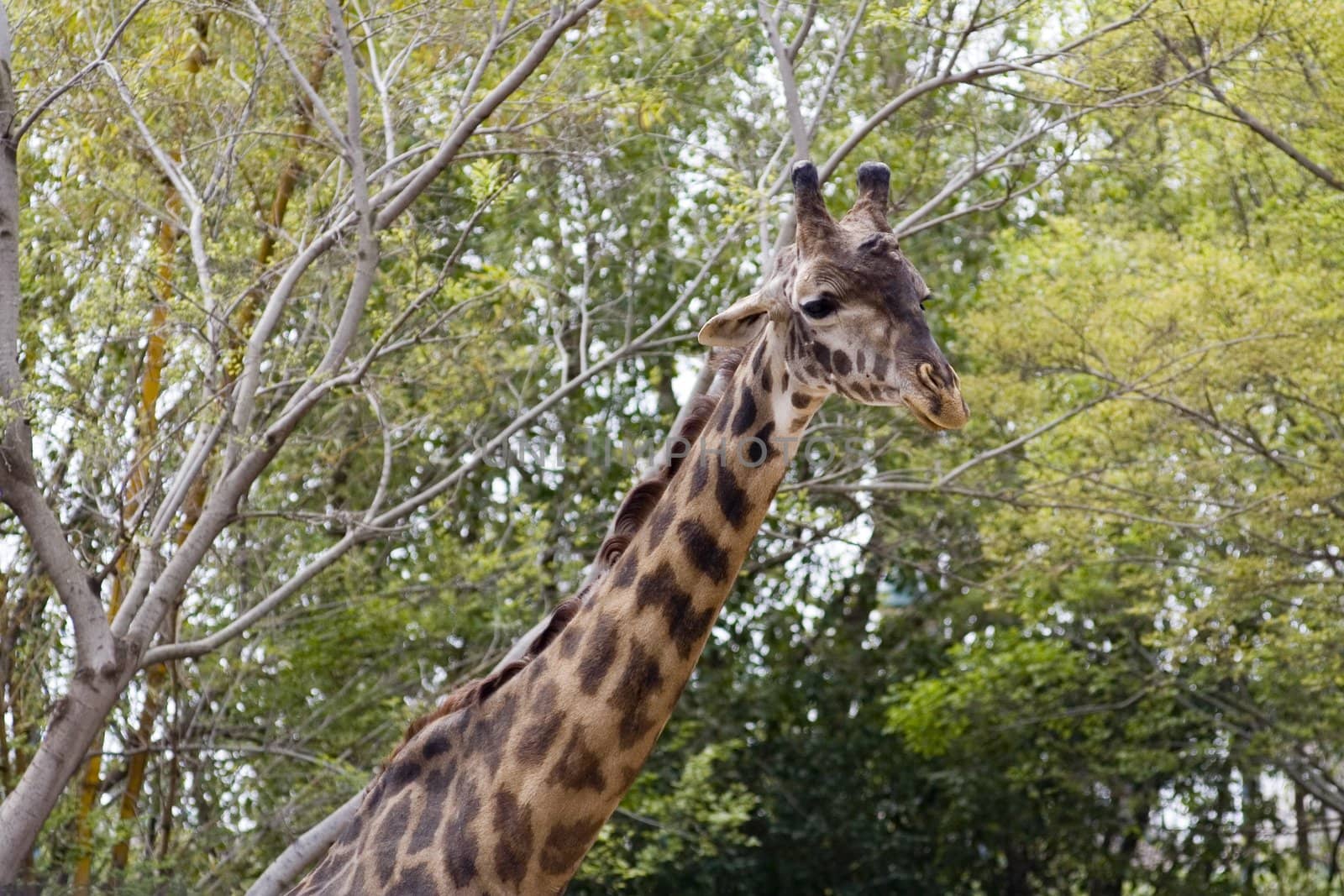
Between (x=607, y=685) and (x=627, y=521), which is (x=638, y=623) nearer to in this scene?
(x=607, y=685)

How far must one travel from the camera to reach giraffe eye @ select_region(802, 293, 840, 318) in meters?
2.85

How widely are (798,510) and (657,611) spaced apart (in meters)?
4.27

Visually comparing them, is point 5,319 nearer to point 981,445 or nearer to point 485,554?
point 485,554

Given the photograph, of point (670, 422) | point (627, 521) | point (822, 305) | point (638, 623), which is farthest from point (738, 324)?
point (670, 422)

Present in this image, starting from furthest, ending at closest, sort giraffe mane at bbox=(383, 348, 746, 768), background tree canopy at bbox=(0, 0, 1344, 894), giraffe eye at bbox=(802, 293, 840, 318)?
background tree canopy at bbox=(0, 0, 1344, 894) → giraffe mane at bbox=(383, 348, 746, 768) → giraffe eye at bbox=(802, 293, 840, 318)

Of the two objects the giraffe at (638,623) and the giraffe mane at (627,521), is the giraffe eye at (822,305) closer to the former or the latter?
the giraffe at (638,623)

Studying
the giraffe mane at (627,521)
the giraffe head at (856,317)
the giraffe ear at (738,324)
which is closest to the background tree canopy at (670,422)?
the giraffe mane at (627,521)

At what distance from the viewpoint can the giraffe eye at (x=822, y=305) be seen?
2848 millimetres

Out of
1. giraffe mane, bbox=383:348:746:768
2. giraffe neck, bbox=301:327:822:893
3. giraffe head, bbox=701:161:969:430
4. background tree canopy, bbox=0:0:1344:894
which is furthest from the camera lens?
background tree canopy, bbox=0:0:1344:894

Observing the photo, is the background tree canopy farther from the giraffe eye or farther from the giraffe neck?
the giraffe eye

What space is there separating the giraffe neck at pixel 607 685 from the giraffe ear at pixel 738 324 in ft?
0.21

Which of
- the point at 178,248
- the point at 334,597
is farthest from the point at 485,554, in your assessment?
the point at 178,248

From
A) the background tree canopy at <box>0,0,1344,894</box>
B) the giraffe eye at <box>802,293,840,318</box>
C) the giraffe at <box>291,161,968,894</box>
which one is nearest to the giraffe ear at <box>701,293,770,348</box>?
the giraffe at <box>291,161,968,894</box>

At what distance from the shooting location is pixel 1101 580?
10031 millimetres
